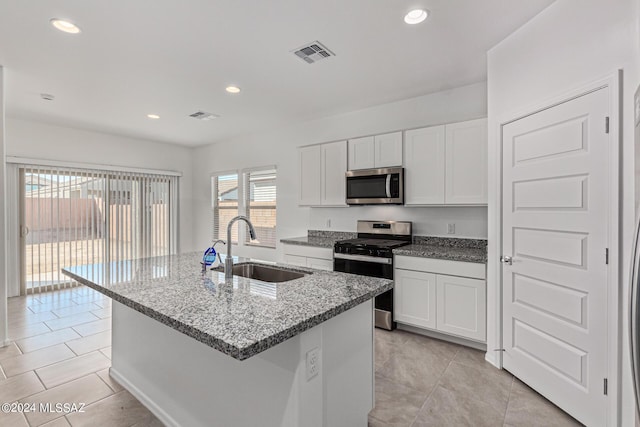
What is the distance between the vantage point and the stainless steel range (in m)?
3.30

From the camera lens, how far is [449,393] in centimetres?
225

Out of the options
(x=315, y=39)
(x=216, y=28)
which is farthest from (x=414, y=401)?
(x=216, y=28)

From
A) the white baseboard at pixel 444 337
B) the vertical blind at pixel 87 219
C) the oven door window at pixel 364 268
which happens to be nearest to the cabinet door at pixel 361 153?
the oven door window at pixel 364 268

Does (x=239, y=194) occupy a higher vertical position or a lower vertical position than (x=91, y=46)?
lower

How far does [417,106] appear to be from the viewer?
3729 mm

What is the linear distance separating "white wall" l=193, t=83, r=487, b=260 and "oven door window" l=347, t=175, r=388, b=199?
1.30 ft

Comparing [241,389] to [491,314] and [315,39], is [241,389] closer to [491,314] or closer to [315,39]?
[491,314]

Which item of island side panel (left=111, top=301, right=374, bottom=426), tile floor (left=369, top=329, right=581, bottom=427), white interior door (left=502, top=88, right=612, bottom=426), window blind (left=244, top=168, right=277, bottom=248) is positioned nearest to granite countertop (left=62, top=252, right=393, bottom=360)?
island side panel (left=111, top=301, right=374, bottom=426)

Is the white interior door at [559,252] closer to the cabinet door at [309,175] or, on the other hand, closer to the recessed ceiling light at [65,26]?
the cabinet door at [309,175]

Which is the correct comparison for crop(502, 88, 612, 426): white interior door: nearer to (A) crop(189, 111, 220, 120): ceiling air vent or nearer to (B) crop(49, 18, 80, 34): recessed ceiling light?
(B) crop(49, 18, 80, 34): recessed ceiling light

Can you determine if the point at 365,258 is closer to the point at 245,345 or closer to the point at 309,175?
the point at 309,175

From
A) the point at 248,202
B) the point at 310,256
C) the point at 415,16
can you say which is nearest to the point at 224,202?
the point at 248,202

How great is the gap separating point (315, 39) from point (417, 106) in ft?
5.73

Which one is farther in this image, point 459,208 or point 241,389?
point 459,208
